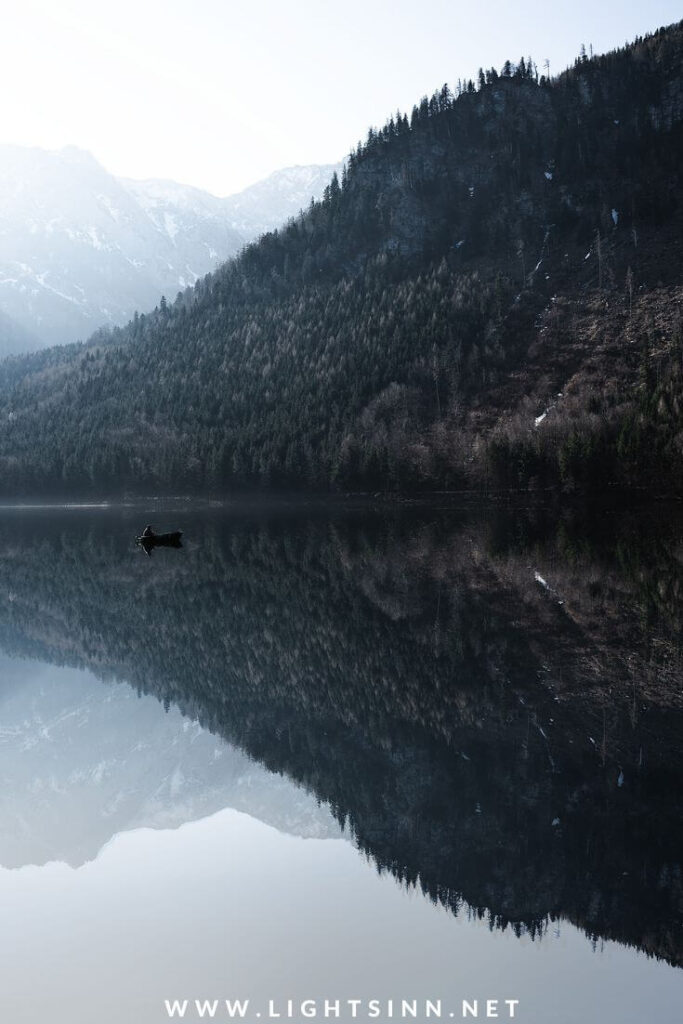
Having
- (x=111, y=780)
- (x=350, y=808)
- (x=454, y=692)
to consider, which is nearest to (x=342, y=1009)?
(x=350, y=808)

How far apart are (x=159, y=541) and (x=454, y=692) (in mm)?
58211

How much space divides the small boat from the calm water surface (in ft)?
113

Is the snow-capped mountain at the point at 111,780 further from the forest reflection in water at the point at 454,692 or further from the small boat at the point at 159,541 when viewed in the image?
the small boat at the point at 159,541

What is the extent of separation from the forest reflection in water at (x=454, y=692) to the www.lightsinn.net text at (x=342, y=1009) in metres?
1.91

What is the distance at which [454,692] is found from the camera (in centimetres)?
2459

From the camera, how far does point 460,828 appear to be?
54.1ft

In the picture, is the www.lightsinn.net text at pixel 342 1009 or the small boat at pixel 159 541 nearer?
the www.lightsinn.net text at pixel 342 1009

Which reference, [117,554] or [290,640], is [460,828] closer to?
[290,640]

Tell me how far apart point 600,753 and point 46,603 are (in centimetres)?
3628

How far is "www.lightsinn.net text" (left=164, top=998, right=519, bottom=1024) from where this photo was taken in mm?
11438

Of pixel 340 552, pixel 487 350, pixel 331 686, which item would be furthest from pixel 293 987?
pixel 487 350

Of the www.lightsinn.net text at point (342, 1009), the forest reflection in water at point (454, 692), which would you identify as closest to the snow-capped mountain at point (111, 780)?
the forest reflection in water at point (454, 692)

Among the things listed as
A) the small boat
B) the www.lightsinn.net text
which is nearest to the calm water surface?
the www.lightsinn.net text

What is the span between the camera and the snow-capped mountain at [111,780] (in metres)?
18.5
